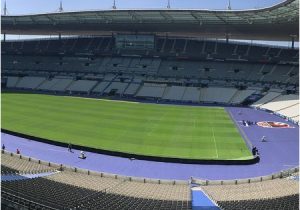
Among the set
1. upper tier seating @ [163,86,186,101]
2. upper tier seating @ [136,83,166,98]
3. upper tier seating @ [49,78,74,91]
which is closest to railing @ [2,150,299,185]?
upper tier seating @ [163,86,186,101]

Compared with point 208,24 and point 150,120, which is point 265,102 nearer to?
point 208,24

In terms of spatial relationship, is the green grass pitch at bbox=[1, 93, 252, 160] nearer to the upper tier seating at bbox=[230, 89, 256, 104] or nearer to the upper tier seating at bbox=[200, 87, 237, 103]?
the upper tier seating at bbox=[230, 89, 256, 104]

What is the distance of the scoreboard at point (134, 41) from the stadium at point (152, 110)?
0.85 ft

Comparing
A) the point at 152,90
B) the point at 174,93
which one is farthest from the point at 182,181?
the point at 152,90

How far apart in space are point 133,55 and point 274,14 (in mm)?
42244

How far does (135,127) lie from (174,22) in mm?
39874

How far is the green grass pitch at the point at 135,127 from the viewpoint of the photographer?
3494 centimetres

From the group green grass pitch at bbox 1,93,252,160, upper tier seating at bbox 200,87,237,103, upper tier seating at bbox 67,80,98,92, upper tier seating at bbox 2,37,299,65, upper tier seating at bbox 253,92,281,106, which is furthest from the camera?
upper tier seating at bbox 2,37,299,65

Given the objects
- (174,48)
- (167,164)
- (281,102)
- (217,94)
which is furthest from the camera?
(174,48)

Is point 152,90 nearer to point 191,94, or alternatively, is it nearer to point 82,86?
point 191,94

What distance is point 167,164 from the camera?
30.9m

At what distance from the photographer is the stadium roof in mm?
65456

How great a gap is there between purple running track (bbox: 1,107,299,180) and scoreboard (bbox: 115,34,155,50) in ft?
191

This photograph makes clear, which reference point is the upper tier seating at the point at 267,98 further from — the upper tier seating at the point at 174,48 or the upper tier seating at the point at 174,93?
the upper tier seating at the point at 174,48
